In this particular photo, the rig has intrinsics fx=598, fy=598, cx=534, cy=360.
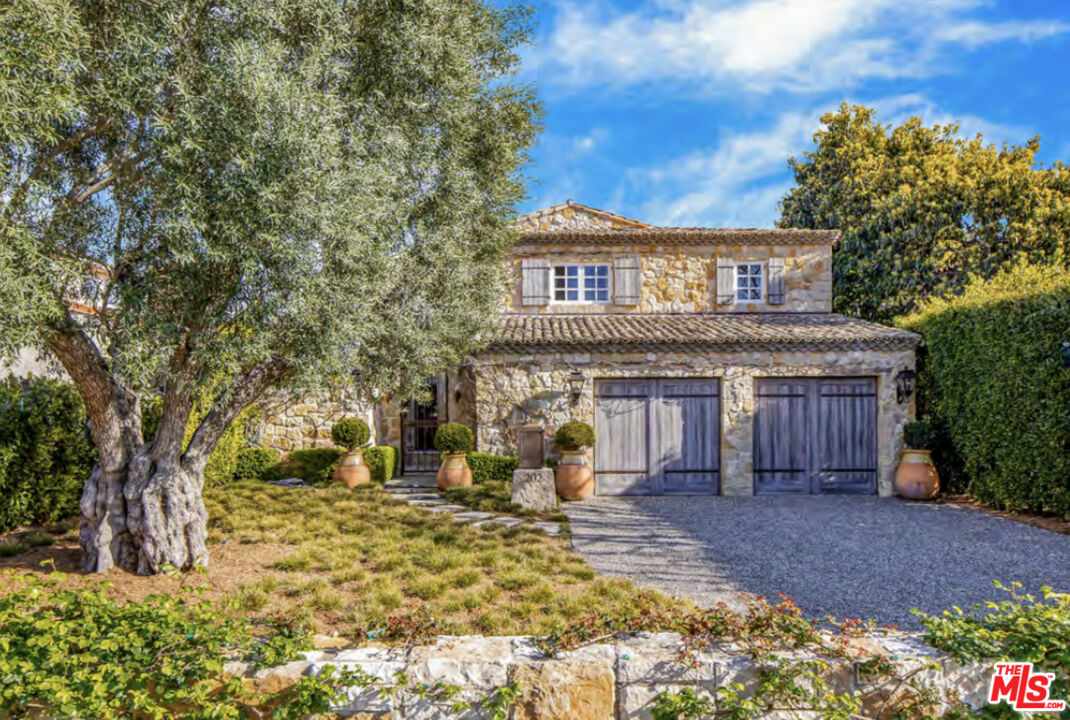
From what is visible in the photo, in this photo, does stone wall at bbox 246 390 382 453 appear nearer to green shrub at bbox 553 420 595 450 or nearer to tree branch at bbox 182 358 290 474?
green shrub at bbox 553 420 595 450

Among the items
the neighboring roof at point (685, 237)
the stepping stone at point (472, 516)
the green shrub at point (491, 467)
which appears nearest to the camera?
the stepping stone at point (472, 516)

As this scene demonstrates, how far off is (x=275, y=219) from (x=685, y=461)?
9.50 m

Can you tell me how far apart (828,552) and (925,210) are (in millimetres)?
14040

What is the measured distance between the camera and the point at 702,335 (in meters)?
11.9

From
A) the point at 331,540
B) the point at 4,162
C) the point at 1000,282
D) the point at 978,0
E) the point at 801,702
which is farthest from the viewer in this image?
the point at 1000,282

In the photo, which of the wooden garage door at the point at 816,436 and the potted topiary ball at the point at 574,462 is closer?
the potted topiary ball at the point at 574,462

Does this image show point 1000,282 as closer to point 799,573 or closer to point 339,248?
point 799,573

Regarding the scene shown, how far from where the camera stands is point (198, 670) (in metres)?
3.20

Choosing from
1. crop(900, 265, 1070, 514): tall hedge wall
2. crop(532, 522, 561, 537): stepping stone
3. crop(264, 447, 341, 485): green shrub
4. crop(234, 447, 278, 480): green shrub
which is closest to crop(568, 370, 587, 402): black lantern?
crop(532, 522, 561, 537): stepping stone

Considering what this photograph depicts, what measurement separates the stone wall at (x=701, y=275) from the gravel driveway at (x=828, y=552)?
522cm

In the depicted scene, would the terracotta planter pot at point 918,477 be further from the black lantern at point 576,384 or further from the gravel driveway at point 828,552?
the black lantern at point 576,384

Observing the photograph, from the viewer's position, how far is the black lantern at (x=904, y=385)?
38.1ft

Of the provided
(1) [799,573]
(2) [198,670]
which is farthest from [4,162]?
(1) [799,573]

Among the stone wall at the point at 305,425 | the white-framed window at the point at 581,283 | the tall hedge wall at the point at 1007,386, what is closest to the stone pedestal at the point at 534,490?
the stone wall at the point at 305,425
